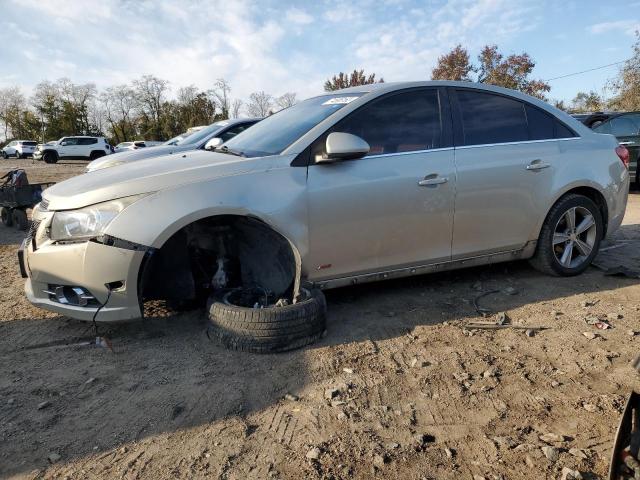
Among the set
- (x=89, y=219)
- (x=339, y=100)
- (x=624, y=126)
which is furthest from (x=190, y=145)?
(x=624, y=126)

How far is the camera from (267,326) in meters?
2.91

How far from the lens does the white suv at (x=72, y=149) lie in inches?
1281

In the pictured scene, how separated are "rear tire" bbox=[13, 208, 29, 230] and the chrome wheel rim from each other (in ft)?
24.3

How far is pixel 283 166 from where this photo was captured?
315cm

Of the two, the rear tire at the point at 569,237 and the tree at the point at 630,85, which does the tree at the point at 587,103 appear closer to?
the tree at the point at 630,85

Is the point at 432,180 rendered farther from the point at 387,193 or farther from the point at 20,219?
the point at 20,219

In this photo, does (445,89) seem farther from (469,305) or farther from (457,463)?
(457,463)

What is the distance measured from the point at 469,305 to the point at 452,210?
790mm

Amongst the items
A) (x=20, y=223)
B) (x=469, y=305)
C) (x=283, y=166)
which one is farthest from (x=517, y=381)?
(x=20, y=223)

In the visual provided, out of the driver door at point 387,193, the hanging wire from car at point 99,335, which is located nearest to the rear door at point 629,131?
the driver door at point 387,193

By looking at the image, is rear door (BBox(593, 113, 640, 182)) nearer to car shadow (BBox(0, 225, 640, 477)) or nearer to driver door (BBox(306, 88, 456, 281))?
car shadow (BBox(0, 225, 640, 477))

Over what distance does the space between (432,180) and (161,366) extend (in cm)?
229

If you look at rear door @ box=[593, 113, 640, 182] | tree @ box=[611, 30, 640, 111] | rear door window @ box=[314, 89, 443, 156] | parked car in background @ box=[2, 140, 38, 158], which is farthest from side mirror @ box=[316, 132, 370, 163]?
parked car in background @ box=[2, 140, 38, 158]

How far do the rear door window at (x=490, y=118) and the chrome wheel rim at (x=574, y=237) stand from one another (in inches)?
34.4
